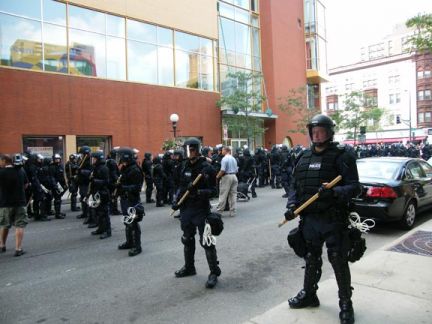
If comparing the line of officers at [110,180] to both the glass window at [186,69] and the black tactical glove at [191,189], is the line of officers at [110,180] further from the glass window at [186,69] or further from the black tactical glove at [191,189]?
the glass window at [186,69]

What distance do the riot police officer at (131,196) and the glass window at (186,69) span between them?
16.2 meters

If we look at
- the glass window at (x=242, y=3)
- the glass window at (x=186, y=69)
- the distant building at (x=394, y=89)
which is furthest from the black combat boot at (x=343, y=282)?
the distant building at (x=394, y=89)

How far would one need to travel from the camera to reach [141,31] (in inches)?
826

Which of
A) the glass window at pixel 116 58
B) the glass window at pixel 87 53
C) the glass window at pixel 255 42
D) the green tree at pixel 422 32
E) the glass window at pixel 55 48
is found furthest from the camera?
the glass window at pixel 255 42

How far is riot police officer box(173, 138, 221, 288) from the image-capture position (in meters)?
5.16

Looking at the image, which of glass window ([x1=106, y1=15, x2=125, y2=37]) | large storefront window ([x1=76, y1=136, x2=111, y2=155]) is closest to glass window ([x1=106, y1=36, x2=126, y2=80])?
glass window ([x1=106, y1=15, x2=125, y2=37])

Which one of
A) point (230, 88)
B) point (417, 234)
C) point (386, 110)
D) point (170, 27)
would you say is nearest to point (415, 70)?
point (386, 110)

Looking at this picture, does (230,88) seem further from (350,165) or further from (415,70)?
(415,70)

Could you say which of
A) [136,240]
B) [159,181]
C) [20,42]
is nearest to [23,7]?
[20,42]

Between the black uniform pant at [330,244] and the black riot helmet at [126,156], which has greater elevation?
the black riot helmet at [126,156]

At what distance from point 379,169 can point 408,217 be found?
3.73 feet

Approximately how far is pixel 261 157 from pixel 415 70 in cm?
6136

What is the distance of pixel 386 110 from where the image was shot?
230 ft

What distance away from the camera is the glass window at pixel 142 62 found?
20344 mm
